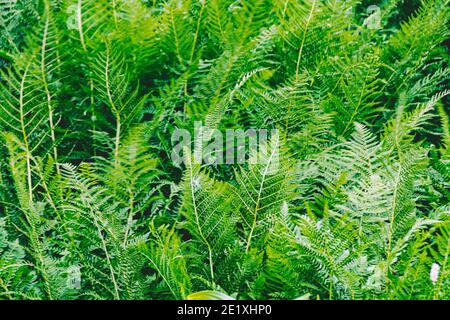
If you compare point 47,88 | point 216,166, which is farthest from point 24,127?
point 216,166

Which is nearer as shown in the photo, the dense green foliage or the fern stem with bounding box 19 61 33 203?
the dense green foliage

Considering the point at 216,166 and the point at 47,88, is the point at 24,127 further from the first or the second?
the point at 216,166

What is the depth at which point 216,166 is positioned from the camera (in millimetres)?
1354

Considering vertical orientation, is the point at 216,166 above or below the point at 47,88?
below

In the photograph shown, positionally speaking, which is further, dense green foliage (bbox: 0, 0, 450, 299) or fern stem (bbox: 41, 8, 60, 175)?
fern stem (bbox: 41, 8, 60, 175)

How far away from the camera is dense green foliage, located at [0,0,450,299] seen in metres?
1.13

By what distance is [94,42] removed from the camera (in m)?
1.35

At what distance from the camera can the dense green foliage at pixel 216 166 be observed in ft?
3.71

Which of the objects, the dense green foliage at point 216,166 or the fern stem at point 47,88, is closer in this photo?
the dense green foliage at point 216,166

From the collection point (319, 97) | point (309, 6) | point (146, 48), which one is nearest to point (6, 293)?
point (146, 48)

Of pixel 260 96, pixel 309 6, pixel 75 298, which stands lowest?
pixel 75 298
